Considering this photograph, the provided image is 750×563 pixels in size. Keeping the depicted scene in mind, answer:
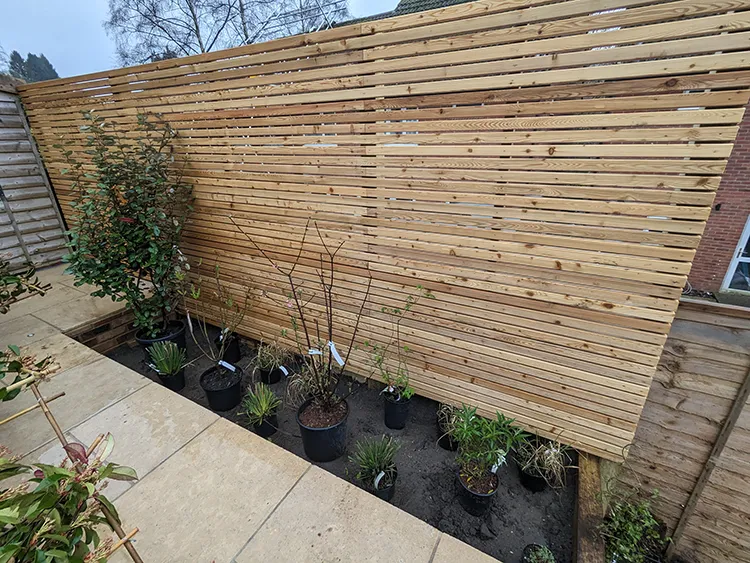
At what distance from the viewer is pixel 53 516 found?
2.08 ft

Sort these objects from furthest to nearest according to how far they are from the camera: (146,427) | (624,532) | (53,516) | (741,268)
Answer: (741,268) < (146,427) < (624,532) < (53,516)

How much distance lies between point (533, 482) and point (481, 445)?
0.45 meters

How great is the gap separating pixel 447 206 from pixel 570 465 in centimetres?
183

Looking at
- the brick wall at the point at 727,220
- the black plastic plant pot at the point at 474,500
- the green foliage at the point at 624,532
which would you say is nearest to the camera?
the green foliage at the point at 624,532

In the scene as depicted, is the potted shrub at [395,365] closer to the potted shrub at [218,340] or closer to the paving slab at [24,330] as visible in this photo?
the potted shrub at [218,340]

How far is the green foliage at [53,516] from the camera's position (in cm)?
59

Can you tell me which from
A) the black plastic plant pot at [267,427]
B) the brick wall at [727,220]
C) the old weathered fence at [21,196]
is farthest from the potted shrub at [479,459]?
the brick wall at [727,220]

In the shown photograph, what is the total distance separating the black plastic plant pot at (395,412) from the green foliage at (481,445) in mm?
459

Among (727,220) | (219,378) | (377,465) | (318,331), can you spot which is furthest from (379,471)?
(727,220)

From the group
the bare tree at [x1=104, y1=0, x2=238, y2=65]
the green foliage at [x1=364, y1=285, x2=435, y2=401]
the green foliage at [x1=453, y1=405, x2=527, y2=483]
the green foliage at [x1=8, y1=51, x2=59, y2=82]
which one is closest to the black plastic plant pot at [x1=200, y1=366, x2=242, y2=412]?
the green foliage at [x1=364, y1=285, x2=435, y2=401]

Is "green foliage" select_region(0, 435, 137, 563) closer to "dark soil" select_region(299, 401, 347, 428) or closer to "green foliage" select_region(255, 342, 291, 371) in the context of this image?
"dark soil" select_region(299, 401, 347, 428)

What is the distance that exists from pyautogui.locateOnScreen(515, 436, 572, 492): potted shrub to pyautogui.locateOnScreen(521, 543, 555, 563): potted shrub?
379mm

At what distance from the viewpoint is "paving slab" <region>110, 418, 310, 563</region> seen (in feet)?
4.89

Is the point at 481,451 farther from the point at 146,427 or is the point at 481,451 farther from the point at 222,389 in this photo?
the point at 146,427
